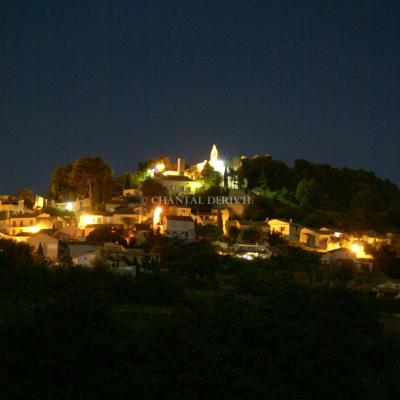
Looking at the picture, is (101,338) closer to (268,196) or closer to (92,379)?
(92,379)

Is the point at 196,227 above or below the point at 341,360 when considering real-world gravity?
above

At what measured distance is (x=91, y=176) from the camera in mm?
41594

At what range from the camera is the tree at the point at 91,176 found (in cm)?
4112

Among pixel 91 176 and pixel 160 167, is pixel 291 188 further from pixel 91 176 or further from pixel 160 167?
pixel 91 176

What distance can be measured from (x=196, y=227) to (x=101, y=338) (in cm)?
2331

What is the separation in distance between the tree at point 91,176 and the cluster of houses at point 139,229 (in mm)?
1508

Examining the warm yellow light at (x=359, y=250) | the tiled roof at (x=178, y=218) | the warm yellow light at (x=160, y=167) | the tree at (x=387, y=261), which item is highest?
the warm yellow light at (x=160, y=167)

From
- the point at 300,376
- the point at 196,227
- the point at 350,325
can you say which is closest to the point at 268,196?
the point at 196,227

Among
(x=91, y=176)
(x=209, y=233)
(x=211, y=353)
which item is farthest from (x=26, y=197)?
(x=211, y=353)

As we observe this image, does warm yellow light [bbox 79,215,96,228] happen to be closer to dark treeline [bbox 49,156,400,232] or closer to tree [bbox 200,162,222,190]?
dark treeline [bbox 49,156,400,232]

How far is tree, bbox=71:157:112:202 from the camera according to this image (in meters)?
41.1

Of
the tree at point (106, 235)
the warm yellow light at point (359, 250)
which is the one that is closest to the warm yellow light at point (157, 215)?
the tree at point (106, 235)

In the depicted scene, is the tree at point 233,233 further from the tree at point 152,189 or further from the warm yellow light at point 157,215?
the tree at point 152,189

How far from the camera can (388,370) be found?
13.7 m
